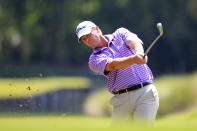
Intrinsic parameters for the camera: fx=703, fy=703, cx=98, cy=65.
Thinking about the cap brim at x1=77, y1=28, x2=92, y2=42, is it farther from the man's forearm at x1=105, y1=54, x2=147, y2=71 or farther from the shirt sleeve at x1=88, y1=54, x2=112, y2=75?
the man's forearm at x1=105, y1=54, x2=147, y2=71

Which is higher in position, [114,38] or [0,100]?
[114,38]

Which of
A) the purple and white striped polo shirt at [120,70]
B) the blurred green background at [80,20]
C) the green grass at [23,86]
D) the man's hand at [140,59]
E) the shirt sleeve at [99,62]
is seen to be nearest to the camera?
the man's hand at [140,59]

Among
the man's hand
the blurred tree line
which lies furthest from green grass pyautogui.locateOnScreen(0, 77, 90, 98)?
the blurred tree line

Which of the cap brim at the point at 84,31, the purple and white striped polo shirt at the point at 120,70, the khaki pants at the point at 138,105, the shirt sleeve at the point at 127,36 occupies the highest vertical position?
the cap brim at the point at 84,31

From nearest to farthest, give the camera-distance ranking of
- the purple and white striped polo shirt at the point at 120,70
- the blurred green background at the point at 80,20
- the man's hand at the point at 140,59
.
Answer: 1. the man's hand at the point at 140,59
2. the purple and white striped polo shirt at the point at 120,70
3. the blurred green background at the point at 80,20

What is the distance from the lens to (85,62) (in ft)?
228

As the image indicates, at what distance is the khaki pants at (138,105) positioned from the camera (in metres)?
7.67

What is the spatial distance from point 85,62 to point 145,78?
61813 mm

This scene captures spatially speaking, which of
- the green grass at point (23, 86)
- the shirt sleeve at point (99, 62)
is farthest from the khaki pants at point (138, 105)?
the green grass at point (23, 86)

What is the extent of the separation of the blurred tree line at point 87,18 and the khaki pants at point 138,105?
182 feet

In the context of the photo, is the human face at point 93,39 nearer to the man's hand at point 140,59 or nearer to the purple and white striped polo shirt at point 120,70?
the purple and white striped polo shirt at point 120,70

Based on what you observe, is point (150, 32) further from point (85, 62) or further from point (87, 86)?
point (87, 86)

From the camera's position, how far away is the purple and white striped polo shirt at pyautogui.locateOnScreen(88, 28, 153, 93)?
7.72 meters

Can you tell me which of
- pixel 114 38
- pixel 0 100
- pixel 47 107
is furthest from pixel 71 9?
pixel 114 38
